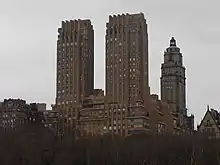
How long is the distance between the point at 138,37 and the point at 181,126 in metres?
20.3

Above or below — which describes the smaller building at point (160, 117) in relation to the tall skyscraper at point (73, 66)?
below

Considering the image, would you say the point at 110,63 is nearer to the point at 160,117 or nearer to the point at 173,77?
the point at 160,117

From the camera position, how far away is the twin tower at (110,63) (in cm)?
7325

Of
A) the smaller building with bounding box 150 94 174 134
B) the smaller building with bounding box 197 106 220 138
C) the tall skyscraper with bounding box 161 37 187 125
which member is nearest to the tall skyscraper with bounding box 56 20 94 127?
the smaller building with bounding box 150 94 174 134

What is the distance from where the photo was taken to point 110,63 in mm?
74500

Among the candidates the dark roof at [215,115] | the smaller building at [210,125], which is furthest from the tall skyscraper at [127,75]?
the smaller building at [210,125]

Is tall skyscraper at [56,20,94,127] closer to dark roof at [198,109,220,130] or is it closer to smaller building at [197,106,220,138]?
dark roof at [198,109,220,130]

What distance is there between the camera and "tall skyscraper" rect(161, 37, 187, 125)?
102 metres

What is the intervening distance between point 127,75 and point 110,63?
10.4 ft

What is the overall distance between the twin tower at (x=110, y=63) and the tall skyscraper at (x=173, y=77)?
83.1 feet

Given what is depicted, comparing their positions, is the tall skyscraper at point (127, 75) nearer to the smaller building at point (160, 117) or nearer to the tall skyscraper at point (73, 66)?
the smaller building at point (160, 117)

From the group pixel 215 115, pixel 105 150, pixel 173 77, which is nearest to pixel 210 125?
pixel 215 115

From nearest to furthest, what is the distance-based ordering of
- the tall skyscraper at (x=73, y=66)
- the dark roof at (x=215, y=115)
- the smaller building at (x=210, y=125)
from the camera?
the smaller building at (x=210, y=125), the dark roof at (x=215, y=115), the tall skyscraper at (x=73, y=66)

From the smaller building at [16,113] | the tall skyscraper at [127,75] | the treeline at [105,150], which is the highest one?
the tall skyscraper at [127,75]
